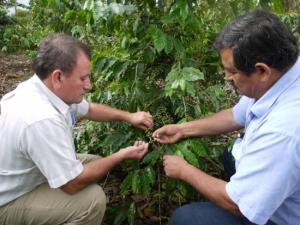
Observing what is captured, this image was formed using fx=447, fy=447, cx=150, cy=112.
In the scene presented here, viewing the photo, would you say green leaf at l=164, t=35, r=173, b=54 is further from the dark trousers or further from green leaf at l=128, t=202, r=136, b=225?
green leaf at l=128, t=202, r=136, b=225

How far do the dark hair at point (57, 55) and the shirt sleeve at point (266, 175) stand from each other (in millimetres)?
938

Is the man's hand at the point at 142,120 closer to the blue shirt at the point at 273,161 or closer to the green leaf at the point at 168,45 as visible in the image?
the green leaf at the point at 168,45

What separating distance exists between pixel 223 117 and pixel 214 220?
652mm

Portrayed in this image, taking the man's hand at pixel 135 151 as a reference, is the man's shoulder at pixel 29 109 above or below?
above

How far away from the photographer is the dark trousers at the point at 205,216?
81.0 inches

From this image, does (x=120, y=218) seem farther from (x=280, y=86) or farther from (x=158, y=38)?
(x=280, y=86)

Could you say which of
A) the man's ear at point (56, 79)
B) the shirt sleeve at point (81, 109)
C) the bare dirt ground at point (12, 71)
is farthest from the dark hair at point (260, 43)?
the bare dirt ground at point (12, 71)

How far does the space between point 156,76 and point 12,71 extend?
217 inches

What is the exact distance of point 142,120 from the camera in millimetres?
2457

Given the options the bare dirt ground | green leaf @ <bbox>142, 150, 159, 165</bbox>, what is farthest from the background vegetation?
the bare dirt ground

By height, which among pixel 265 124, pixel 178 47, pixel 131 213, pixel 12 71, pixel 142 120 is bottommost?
pixel 12 71

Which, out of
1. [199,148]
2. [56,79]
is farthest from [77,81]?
[199,148]

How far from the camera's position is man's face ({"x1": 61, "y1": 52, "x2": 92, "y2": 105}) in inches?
85.4

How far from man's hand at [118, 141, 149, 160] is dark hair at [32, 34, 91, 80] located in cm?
48
